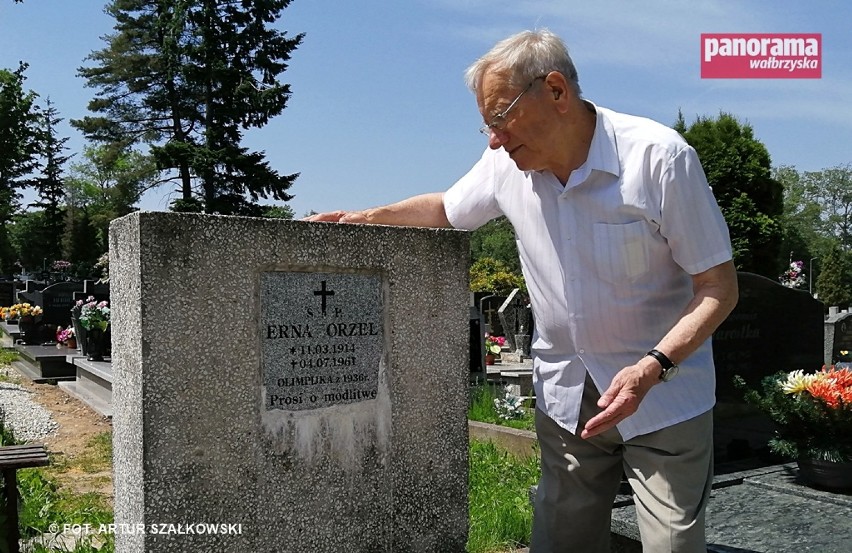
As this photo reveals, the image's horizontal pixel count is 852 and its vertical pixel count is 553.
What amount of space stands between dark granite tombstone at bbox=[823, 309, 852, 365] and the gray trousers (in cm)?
957

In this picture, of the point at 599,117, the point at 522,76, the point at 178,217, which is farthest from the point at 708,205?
the point at 178,217

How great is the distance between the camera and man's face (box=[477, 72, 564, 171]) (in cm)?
186

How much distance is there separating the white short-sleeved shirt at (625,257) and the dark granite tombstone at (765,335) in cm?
245

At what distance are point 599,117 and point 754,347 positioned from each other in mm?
2861

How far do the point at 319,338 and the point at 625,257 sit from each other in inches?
48.0

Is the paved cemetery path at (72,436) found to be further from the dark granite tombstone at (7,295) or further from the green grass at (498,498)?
the dark granite tombstone at (7,295)

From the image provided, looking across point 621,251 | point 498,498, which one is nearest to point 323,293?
point 621,251

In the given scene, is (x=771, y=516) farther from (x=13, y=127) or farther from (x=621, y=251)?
(x=13, y=127)

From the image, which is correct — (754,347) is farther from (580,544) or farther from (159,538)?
(159,538)

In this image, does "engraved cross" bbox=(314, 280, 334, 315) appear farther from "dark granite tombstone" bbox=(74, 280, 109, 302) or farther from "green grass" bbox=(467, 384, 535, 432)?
"dark granite tombstone" bbox=(74, 280, 109, 302)

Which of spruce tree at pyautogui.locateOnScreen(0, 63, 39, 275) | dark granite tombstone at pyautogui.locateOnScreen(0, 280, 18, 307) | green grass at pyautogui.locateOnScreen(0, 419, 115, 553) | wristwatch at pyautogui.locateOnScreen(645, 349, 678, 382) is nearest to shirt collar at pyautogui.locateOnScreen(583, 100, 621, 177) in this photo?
wristwatch at pyautogui.locateOnScreen(645, 349, 678, 382)

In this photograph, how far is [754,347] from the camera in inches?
169

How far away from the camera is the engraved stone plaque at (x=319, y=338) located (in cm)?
255

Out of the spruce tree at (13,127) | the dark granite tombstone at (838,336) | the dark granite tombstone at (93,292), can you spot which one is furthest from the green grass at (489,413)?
the spruce tree at (13,127)
